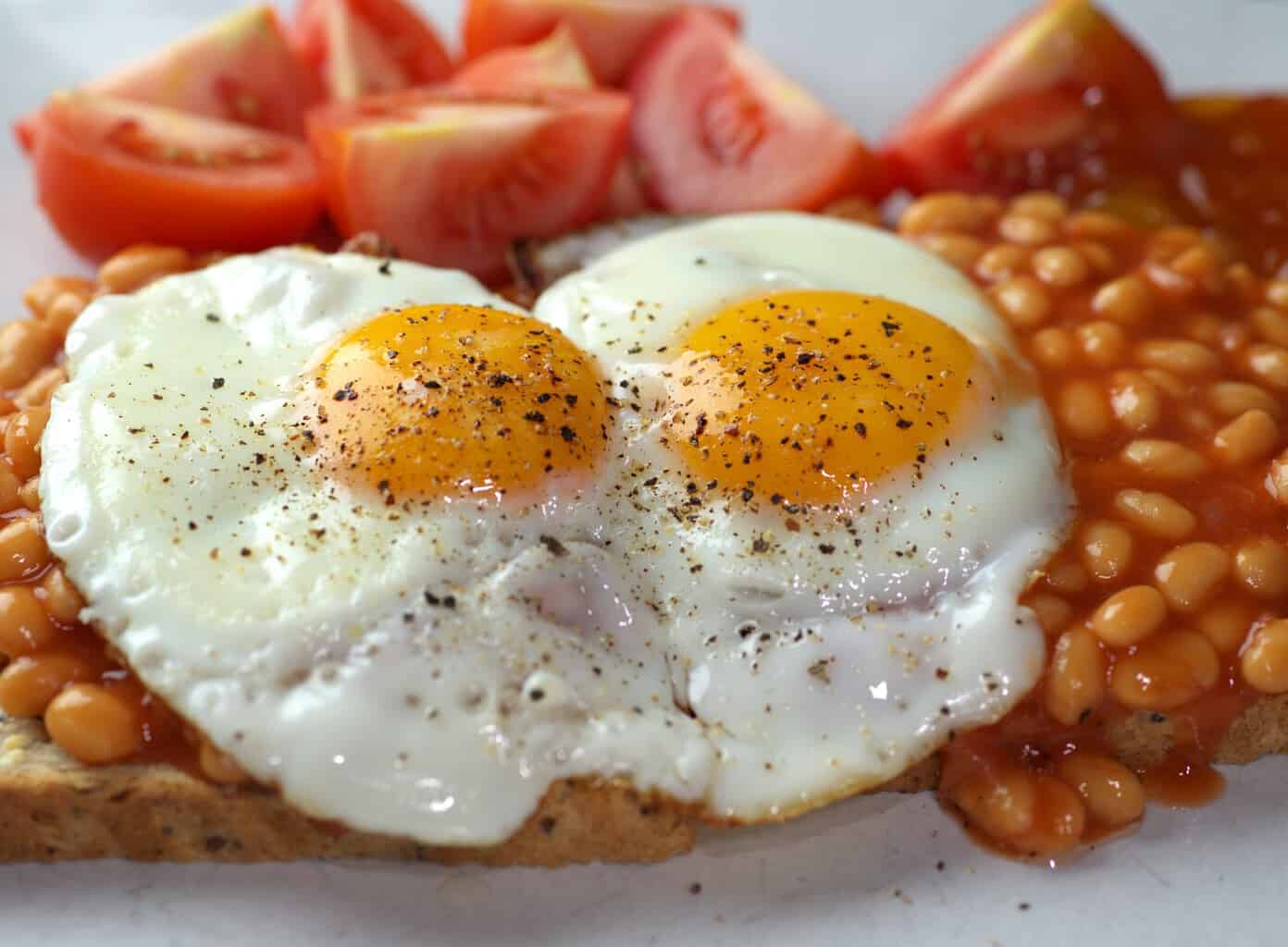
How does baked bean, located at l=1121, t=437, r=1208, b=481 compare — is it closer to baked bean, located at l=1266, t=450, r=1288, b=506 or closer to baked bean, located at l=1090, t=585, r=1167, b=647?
baked bean, located at l=1266, t=450, r=1288, b=506

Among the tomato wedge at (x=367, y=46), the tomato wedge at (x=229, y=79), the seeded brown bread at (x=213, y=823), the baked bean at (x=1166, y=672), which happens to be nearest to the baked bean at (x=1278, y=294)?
the baked bean at (x=1166, y=672)

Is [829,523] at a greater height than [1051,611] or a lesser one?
greater

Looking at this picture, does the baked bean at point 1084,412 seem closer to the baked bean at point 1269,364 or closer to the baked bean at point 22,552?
the baked bean at point 1269,364

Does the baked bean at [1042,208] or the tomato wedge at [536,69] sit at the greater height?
the tomato wedge at [536,69]

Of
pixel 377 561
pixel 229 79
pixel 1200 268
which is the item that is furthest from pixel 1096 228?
pixel 229 79

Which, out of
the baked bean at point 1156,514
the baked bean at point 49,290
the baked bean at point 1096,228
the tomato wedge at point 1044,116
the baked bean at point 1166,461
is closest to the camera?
the baked bean at point 1156,514

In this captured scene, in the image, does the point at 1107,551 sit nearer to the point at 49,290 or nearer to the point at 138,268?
Answer: the point at 138,268
